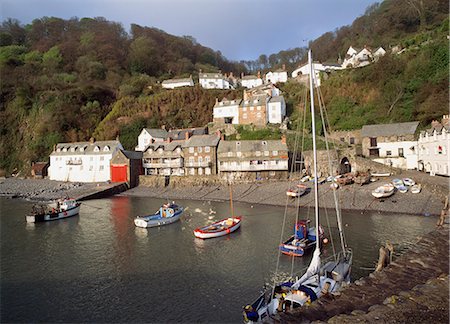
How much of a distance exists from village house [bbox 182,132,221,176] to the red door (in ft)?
34.0

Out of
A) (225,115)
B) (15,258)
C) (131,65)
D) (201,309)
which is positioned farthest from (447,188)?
(131,65)

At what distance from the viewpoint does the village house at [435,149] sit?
33.9 m

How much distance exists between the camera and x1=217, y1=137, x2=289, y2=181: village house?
4559 cm

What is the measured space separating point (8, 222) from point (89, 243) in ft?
45.8

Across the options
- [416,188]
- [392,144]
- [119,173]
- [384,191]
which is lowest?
[384,191]

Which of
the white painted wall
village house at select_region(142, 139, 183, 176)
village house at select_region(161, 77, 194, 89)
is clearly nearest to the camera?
the white painted wall

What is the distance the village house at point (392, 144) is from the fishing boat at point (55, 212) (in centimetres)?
4048

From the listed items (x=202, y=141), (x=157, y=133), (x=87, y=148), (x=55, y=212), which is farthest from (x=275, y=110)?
(x=55, y=212)

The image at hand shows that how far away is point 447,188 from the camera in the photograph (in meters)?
28.8

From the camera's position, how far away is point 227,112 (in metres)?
63.1

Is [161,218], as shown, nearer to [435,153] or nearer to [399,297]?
[399,297]

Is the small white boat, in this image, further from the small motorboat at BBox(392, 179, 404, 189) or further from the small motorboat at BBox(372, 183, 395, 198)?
the small motorboat at BBox(372, 183, 395, 198)

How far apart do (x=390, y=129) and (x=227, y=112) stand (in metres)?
29.8

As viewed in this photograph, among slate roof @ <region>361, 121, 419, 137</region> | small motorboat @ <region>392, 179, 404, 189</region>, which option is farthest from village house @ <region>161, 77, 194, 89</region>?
small motorboat @ <region>392, 179, 404, 189</region>
